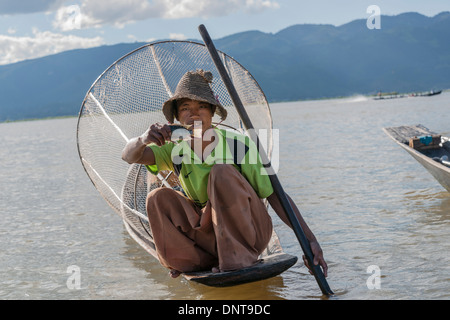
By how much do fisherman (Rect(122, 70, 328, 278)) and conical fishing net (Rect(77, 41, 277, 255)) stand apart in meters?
1.27

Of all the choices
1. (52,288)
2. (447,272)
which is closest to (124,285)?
(52,288)

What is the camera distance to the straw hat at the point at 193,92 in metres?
3.03

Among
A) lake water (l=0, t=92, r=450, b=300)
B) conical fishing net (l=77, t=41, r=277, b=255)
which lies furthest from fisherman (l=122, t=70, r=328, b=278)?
conical fishing net (l=77, t=41, r=277, b=255)

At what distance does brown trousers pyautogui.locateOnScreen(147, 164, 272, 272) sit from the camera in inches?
113

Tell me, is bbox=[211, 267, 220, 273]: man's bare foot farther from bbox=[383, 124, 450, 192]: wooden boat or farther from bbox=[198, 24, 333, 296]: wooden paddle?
bbox=[383, 124, 450, 192]: wooden boat

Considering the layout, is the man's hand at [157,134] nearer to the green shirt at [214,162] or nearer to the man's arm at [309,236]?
the green shirt at [214,162]

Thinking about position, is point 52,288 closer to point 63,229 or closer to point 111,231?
point 111,231

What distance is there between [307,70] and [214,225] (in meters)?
163

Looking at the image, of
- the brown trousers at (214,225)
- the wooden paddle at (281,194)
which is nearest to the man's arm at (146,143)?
the brown trousers at (214,225)

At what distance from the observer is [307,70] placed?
16238 cm

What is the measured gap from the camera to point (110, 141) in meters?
4.82

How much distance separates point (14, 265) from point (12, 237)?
1203 mm

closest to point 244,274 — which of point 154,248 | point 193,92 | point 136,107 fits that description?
point 193,92

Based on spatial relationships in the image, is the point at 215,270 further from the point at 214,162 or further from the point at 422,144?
the point at 422,144
